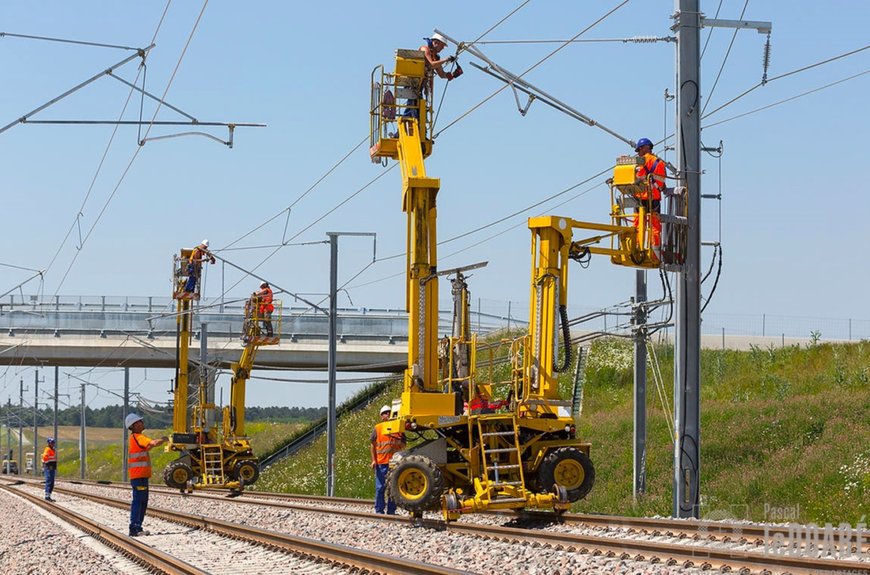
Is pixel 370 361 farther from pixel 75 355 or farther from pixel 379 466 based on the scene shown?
pixel 379 466

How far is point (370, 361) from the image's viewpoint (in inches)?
2319

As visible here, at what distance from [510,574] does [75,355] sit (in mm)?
50773

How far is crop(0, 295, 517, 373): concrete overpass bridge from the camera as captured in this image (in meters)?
58.8

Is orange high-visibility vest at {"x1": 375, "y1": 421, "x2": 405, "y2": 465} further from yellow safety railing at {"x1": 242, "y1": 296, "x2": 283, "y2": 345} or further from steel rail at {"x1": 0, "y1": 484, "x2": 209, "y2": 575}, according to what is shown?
yellow safety railing at {"x1": 242, "y1": 296, "x2": 283, "y2": 345}

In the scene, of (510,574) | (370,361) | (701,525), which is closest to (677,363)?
(701,525)

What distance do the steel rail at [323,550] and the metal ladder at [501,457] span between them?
9.43 feet

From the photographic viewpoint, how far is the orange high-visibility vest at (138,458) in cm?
1820

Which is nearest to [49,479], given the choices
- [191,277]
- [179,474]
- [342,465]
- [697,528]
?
[179,474]

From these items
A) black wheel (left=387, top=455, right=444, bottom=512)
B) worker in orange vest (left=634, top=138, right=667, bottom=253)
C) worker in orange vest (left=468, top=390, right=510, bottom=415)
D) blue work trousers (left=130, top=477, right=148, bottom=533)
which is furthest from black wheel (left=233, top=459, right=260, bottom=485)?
worker in orange vest (left=634, top=138, right=667, bottom=253)

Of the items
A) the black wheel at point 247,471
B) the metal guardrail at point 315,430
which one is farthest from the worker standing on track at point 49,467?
the metal guardrail at point 315,430

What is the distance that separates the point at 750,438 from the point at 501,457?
12.6 metres

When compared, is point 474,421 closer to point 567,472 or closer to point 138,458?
point 567,472

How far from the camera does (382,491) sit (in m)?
22.2

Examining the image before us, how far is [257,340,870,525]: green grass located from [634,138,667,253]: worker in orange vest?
16.4 feet
